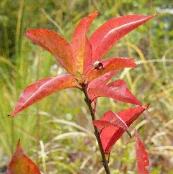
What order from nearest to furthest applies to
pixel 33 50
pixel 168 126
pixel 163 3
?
pixel 168 126
pixel 33 50
pixel 163 3

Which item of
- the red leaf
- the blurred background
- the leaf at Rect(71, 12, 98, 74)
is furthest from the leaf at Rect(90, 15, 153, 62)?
the blurred background

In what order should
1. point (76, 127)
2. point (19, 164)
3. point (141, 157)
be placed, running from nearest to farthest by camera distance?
point (19, 164) < point (141, 157) < point (76, 127)

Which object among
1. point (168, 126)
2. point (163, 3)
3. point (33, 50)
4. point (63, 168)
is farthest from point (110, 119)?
point (163, 3)

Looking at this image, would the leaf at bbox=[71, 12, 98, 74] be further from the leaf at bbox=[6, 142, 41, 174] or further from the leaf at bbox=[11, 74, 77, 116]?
the leaf at bbox=[6, 142, 41, 174]

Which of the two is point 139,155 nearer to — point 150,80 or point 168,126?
point 168,126

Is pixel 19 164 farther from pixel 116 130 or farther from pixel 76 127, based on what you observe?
pixel 76 127

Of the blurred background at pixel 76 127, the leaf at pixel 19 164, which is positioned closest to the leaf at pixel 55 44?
the leaf at pixel 19 164

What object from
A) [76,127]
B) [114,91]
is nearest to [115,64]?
[114,91]
